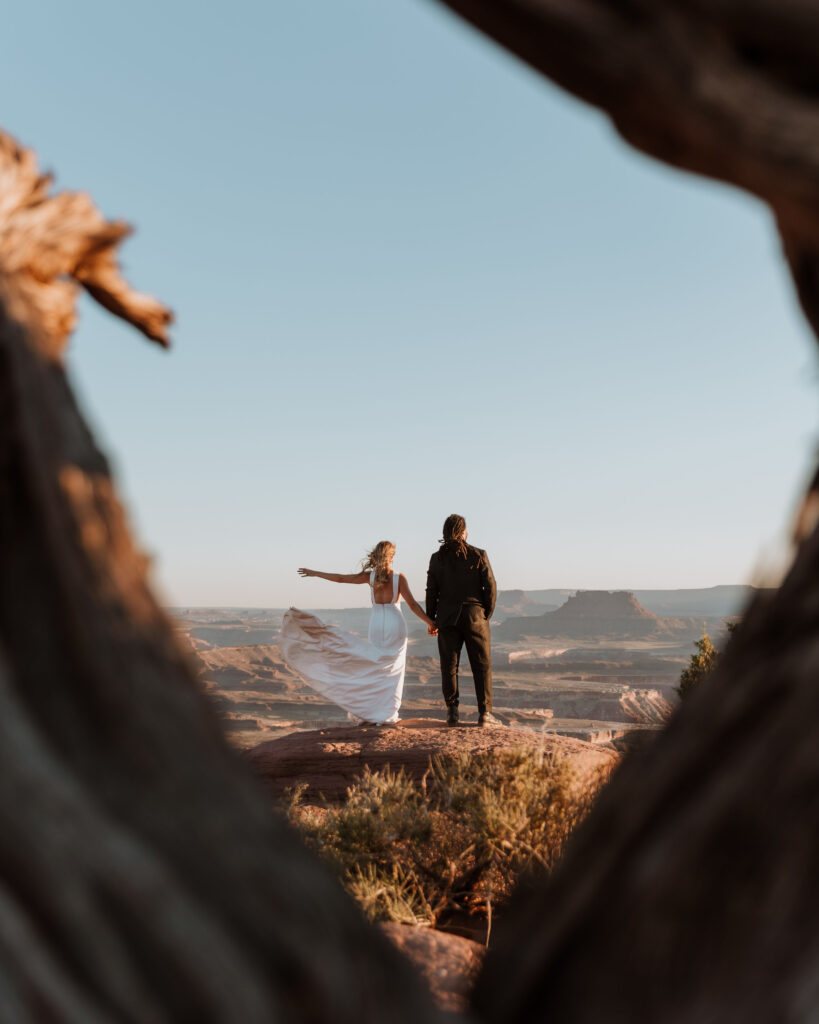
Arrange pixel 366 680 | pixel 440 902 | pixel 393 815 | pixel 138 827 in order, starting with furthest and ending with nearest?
pixel 366 680 → pixel 393 815 → pixel 440 902 → pixel 138 827

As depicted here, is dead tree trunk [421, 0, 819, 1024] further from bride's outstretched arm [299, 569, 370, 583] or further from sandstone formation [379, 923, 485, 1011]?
bride's outstretched arm [299, 569, 370, 583]

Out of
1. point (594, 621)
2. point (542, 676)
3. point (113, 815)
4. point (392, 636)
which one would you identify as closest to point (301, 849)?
point (113, 815)

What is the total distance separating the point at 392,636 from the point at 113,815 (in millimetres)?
10285

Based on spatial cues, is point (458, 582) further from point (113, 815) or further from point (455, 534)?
point (113, 815)

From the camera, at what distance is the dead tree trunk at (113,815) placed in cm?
88

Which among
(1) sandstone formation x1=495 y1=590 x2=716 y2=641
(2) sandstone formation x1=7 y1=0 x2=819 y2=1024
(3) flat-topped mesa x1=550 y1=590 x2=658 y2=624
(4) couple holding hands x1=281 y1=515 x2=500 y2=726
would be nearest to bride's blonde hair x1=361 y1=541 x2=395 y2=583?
(4) couple holding hands x1=281 y1=515 x2=500 y2=726

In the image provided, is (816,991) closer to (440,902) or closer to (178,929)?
(178,929)

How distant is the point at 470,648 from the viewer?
9.74m

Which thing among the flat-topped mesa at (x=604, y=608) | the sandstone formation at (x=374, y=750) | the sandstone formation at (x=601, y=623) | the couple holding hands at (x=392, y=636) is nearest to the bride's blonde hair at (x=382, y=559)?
the couple holding hands at (x=392, y=636)

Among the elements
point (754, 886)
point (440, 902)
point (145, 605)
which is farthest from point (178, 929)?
point (440, 902)

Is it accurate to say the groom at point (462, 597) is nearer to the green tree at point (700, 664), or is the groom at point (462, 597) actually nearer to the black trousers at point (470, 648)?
the black trousers at point (470, 648)

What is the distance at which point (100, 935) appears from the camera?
88 cm

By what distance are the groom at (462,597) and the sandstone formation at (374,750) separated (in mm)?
744

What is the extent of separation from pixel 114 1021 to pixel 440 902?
447 centimetres
